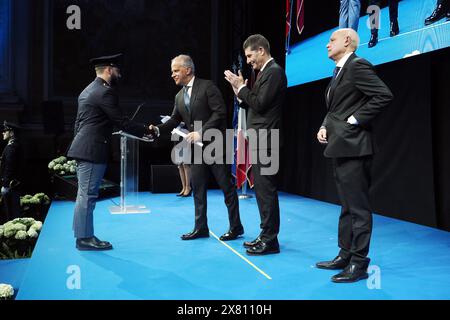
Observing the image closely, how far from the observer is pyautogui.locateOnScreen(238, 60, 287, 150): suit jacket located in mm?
3406

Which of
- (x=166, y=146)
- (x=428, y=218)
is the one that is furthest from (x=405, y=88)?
(x=166, y=146)

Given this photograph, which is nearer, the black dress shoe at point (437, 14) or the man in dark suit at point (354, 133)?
the man in dark suit at point (354, 133)

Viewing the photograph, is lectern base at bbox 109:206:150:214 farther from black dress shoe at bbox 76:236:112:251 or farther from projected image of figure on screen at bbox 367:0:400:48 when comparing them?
projected image of figure on screen at bbox 367:0:400:48

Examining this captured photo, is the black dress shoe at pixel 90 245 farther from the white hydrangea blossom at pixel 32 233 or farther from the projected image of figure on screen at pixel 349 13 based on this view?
the projected image of figure on screen at pixel 349 13

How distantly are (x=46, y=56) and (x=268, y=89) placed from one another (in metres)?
7.29

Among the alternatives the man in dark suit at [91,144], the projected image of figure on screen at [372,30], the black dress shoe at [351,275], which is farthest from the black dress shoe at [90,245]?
the projected image of figure on screen at [372,30]

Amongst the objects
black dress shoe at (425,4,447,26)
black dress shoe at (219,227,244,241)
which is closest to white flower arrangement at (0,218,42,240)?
black dress shoe at (219,227,244,241)

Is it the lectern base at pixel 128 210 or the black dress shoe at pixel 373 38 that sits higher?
the black dress shoe at pixel 373 38

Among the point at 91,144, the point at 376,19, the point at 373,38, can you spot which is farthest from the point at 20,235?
the point at 376,19

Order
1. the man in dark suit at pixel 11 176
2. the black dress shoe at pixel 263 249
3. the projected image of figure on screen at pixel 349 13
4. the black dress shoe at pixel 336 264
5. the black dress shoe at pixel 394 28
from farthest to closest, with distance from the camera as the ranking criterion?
the man in dark suit at pixel 11 176 < the projected image of figure on screen at pixel 349 13 < the black dress shoe at pixel 394 28 < the black dress shoe at pixel 263 249 < the black dress shoe at pixel 336 264

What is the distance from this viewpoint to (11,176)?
221 inches

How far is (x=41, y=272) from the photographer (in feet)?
10.0

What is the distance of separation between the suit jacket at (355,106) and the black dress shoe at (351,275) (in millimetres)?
686

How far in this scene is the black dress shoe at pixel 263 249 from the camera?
3559 millimetres
